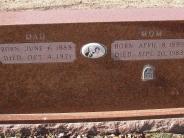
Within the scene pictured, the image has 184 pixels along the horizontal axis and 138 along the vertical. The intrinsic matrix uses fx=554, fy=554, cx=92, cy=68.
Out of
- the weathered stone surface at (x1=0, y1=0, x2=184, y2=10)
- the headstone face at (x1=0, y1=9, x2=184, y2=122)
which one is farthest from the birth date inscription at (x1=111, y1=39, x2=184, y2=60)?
the weathered stone surface at (x1=0, y1=0, x2=184, y2=10)

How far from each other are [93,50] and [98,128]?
0.76 metres

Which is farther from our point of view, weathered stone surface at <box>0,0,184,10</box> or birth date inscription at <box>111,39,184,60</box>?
weathered stone surface at <box>0,0,184,10</box>

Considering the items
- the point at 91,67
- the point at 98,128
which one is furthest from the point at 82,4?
the point at 98,128

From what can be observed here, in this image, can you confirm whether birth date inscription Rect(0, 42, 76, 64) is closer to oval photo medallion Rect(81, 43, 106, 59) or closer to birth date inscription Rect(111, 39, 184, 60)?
oval photo medallion Rect(81, 43, 106, 59)

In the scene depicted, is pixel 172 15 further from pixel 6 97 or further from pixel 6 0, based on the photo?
pixel 6 0

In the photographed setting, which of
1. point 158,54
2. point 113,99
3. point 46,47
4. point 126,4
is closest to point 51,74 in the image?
point 46,47

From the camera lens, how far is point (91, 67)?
510 cm

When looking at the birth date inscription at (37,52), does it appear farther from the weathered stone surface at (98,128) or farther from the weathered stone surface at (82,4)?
the weathered stone surface at (82,4)

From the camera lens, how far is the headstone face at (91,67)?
4.95 metres

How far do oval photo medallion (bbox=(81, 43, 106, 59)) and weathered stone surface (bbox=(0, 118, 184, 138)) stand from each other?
2.19 feet

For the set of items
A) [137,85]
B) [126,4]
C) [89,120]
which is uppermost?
[126,4]

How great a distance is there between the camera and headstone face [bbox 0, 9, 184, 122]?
4.95m

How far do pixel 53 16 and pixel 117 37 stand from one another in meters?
0.61

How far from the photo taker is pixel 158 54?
5094 mm
